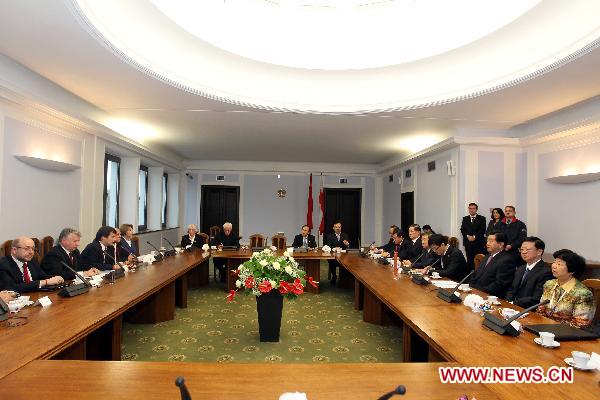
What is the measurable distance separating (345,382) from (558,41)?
14.1 feet

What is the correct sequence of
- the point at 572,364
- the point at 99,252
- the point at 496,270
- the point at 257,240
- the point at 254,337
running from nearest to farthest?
the point at 572,364 < the point at 496,270 < the point at 254,337 < the point at 99,252 < the point at 257,240

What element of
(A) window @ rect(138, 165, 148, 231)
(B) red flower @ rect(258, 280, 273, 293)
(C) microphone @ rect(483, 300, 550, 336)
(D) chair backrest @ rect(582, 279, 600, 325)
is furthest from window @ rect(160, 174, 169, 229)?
(D) chair backrest @ rect(582, 279, 600, 325)

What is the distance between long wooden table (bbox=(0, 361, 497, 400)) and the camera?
161 centimetres

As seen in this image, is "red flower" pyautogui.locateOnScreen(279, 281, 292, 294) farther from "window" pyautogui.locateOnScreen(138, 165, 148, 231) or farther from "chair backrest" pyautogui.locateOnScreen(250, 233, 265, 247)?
"window" pyautogui.locateOnScreen(138, 165, 148, 231)

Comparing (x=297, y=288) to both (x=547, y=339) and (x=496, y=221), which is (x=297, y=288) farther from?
(x=496, y=221)

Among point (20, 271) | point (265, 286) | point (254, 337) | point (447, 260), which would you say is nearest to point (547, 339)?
point (265, 286)

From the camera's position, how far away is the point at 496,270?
3.97 m

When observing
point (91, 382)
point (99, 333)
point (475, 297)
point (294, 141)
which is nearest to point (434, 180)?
point (294, 141)

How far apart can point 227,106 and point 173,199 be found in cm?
Answer: 652

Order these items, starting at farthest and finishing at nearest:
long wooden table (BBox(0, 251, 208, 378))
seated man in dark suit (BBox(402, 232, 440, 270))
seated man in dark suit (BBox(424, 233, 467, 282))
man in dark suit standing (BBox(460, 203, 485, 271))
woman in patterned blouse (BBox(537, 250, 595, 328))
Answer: man in dark suit standing (BBox(460, 203, 485, 271)) < seated man in dark suit (BBox(402, 232, 440, 270)) < seated man in dark suit (BBox(424, 233, 467, 282)) < woman in patterned blouse (BBox(537, 250, 595, 328)) < long wooden table (BBox(0, 251, 208, 378))

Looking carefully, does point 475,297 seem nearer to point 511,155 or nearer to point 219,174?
point 511,155

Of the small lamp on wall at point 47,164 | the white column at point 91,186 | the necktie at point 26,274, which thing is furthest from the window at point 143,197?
the necktie at point 26,274

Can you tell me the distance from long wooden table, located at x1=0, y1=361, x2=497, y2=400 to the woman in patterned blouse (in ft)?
4.68

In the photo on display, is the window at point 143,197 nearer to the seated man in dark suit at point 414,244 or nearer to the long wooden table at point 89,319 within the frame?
the long wooden table at point 89,319
